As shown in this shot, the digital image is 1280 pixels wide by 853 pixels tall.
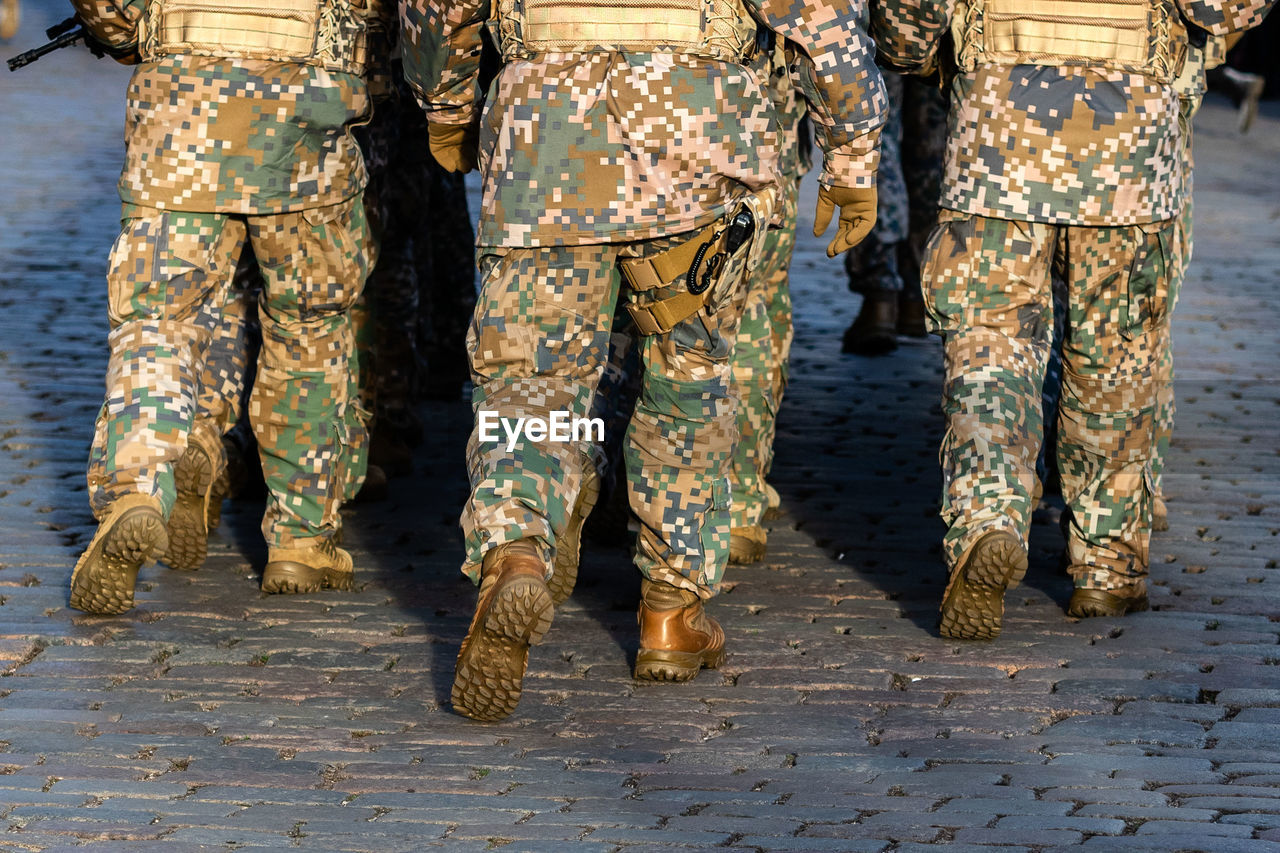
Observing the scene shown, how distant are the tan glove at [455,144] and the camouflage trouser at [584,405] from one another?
534mm

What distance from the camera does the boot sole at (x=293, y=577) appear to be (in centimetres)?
574

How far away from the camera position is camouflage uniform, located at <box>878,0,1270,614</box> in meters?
5.24

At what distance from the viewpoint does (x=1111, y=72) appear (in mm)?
5242

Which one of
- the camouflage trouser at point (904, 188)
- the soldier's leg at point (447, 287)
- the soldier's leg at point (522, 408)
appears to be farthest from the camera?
the camouflage trouser at point (904, 188)

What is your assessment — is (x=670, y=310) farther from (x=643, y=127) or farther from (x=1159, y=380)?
(x=1159, y=380)

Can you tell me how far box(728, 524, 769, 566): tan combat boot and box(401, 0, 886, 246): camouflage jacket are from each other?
1.67 meters

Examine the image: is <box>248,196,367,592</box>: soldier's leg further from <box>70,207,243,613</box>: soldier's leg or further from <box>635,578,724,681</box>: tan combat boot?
<box>635,578,724,681</box>: tan combat boot

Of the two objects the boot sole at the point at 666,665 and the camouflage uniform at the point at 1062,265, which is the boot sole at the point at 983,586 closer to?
the camouflage uniform at the point at 1062,265

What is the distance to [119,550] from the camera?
4.88 m

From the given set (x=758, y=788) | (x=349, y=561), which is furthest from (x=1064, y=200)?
(x=349, y=561)

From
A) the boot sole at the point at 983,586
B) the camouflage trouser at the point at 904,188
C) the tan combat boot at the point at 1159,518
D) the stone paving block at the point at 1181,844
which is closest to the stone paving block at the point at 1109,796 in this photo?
the stone paving block at the point at 1181,844

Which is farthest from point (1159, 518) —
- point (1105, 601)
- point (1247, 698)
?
point (1247, 698)

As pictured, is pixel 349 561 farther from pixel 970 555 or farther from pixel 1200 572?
pixel 1200 572

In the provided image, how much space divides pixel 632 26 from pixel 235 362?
1.99 meters
